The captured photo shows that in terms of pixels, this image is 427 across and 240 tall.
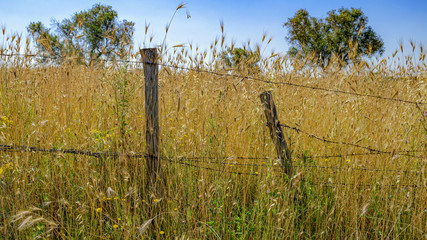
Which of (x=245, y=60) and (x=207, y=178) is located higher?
(x=245, y=60)

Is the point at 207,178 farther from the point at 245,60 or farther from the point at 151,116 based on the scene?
the point at 245,60

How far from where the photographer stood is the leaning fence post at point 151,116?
2.26 meters

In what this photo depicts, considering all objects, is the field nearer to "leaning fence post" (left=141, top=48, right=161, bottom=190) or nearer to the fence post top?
"leaning fence post" (left=141, top=48, right=161, bottom=190)

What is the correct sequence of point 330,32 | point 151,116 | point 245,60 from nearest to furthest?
point 151,116
point 245,60
point 330,32

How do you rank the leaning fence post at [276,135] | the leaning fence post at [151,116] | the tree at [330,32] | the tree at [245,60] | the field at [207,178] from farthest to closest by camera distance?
the tree at [330,32] → the tree at [245,60] → the leaning fence post at [276,135] → the leaning fence post at [151,116] → the field at [207,178]

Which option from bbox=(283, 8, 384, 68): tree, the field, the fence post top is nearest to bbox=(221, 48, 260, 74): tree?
the field

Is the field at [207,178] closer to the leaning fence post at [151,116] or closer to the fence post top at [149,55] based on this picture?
the leaning fence post at [151,116]

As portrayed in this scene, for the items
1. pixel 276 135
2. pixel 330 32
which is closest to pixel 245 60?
pixel 276 135

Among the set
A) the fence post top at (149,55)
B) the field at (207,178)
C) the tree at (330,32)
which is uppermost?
the tree at (330,32)

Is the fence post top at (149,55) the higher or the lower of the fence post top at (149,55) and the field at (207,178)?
the higher

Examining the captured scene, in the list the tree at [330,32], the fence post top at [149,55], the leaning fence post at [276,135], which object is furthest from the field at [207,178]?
the tree at [330,32]

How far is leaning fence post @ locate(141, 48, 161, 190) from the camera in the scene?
2.26 metres

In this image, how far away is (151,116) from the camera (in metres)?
2.28

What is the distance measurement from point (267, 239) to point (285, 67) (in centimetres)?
303
